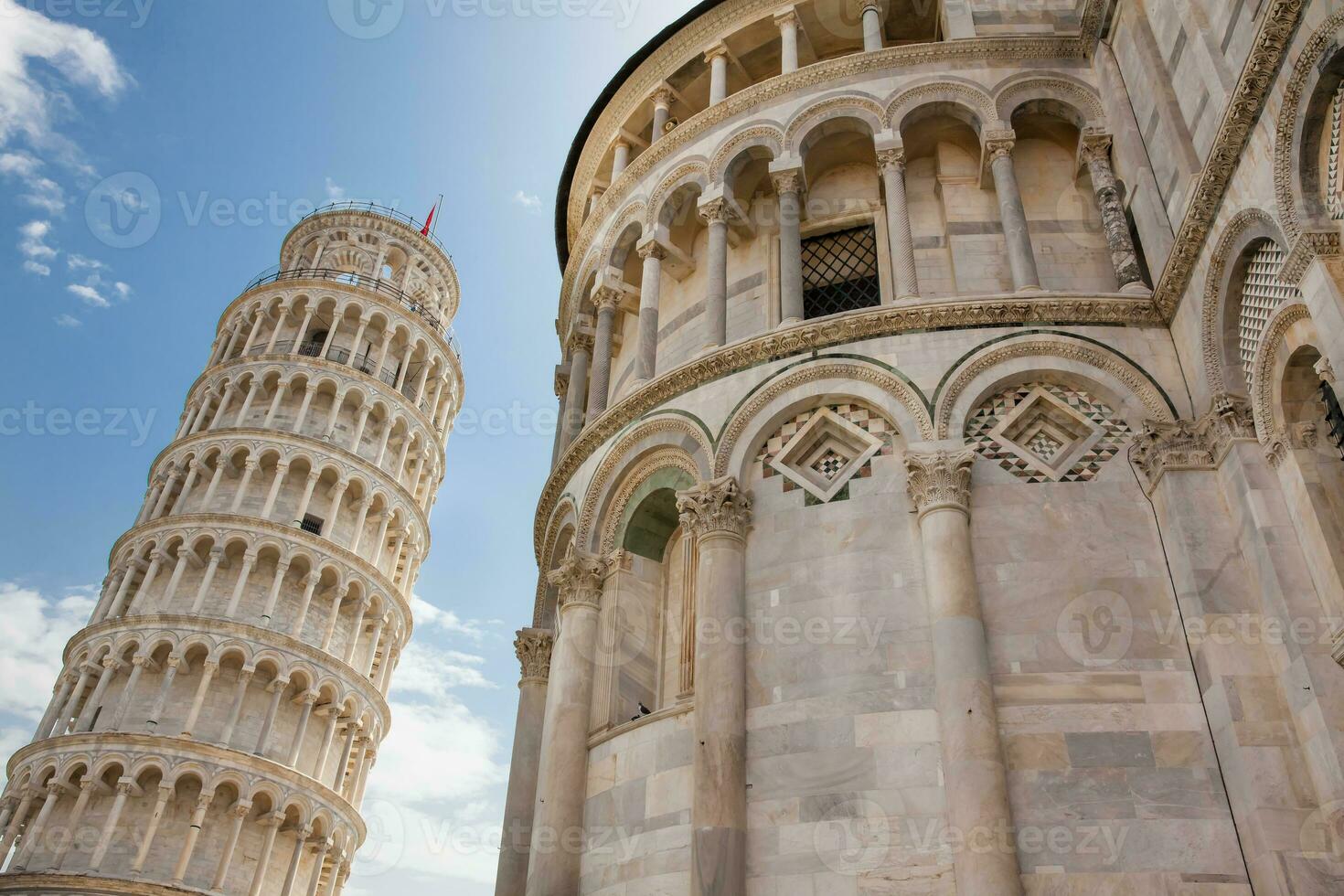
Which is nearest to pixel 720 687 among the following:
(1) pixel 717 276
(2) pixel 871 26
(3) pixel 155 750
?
(1) pixel 717 276

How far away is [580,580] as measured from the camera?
1530 cm

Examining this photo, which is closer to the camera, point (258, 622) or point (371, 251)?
point (258, 622)

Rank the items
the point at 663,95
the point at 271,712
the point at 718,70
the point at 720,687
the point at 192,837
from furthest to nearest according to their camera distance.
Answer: the point at 271,712, the point at 192,837, the point at 663,95, the point at 718,70, the point at 720,687

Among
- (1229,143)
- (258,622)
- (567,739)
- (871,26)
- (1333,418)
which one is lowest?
(567,739)

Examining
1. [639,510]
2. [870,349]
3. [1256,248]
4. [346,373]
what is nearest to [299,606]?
[346,373]

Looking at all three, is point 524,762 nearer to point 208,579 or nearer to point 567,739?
point 567,739

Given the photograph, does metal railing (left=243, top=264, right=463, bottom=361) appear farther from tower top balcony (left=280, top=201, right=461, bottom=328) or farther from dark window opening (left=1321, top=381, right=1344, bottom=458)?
dark window opening (left=1321, top=381, right=1344, bottom=458)

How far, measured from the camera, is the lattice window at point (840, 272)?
642 inches

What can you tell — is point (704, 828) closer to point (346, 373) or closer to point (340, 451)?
point (340, 451)

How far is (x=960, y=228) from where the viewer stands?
1591 cm

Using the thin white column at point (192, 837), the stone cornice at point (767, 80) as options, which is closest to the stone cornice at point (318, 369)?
the thin white column at point (192, 837)

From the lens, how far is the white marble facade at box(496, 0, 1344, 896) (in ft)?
34.0

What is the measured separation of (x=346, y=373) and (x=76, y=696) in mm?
15595

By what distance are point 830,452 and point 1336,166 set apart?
640 centimetres
